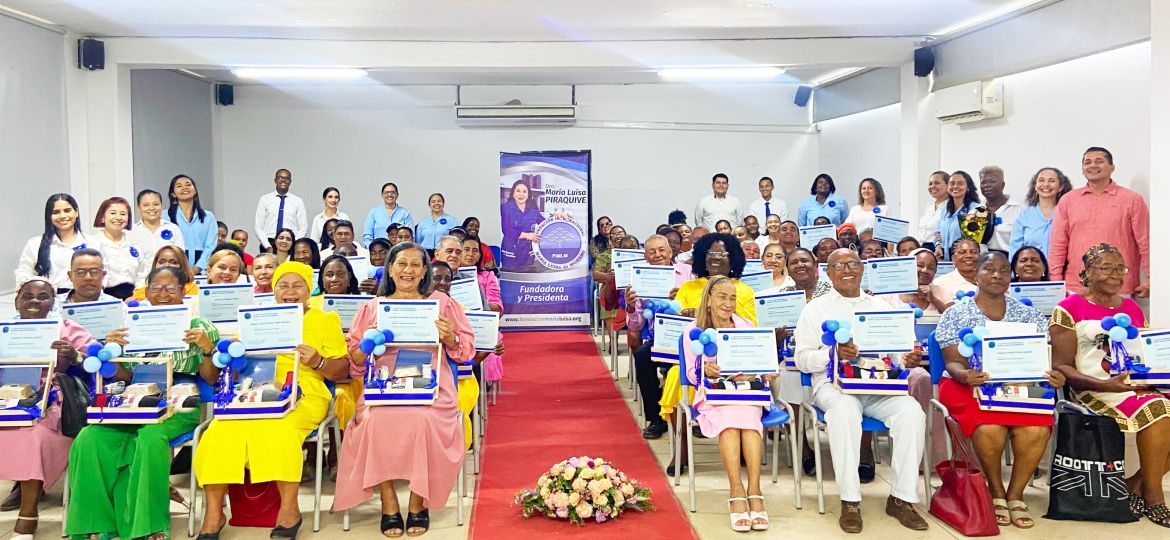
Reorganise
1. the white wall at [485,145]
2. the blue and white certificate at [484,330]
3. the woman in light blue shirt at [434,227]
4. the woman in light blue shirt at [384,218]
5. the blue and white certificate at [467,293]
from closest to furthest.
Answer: the blue and white certificate at [484,330] → the blue and white certificate at [467,293] → the woman in light blue shirt at [384,218] → the woman in light blue shirt at [434,227] → the white wall at [485,145]

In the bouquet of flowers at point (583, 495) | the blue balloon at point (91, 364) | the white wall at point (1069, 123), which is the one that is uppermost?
the white wall at point (1069, 123)

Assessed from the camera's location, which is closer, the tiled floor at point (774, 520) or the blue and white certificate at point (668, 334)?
the tiled floor at point (774, 520)

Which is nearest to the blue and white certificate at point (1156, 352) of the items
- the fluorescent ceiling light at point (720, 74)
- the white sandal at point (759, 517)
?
the white sandal at point (759, 517)

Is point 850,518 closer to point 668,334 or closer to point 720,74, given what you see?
point 668,334

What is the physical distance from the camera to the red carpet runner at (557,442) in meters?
4.59

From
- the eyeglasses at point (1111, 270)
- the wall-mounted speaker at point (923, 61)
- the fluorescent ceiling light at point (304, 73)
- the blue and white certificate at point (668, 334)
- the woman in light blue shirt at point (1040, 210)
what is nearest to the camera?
the eyeglasses at point (1111, 270)

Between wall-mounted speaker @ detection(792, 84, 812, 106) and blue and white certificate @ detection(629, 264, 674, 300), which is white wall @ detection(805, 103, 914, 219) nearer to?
wall-mounted speaker @ detection(792, 84, 812, 106)

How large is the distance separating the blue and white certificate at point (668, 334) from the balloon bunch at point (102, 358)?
8.44 ft

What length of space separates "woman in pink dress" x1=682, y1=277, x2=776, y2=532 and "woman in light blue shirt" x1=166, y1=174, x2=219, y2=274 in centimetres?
493

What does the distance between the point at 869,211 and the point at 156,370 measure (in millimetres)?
6605

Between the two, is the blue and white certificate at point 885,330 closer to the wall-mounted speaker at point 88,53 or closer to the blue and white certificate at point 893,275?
the blue and white certificate at point 893,275

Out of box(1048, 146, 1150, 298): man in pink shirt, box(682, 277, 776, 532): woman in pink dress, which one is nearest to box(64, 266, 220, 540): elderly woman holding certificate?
box(682, 277, 776, 532): woman in pink dress

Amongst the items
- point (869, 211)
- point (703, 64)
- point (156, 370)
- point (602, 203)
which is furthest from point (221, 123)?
point (156, 370)

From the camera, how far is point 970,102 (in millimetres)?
9328
